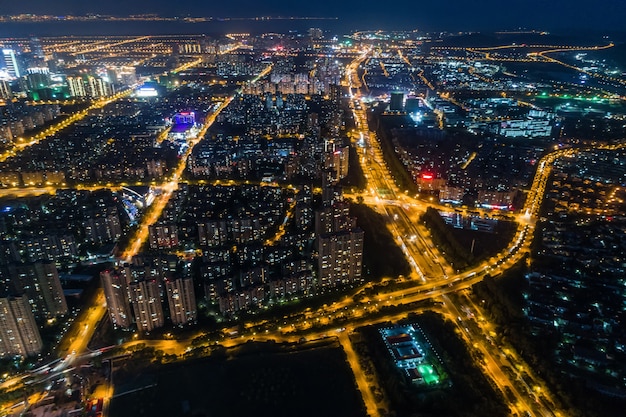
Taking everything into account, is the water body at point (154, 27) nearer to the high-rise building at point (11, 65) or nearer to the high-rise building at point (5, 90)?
the high-rise building at point (11, 65)

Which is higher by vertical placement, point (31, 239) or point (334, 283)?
point (31, 239)

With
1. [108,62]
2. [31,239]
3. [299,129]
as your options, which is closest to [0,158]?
[31,239]

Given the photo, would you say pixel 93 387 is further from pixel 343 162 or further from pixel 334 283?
pixel 343 162

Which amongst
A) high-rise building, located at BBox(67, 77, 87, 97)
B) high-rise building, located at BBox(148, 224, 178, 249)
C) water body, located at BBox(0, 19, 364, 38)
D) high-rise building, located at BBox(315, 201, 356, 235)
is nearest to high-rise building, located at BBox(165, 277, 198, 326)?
high-rise building, located at BBox(148, 224, 178, 249)

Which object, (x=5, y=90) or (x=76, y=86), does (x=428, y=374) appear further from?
(x=5, y=90)

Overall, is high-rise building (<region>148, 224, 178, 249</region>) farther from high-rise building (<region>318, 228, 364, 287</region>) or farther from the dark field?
the dark field

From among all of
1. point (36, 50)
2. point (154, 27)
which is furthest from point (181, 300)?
point (154, 27)

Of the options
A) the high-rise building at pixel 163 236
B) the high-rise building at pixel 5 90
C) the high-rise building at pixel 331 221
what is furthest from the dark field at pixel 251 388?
the high-rise building at pixel 5 90
